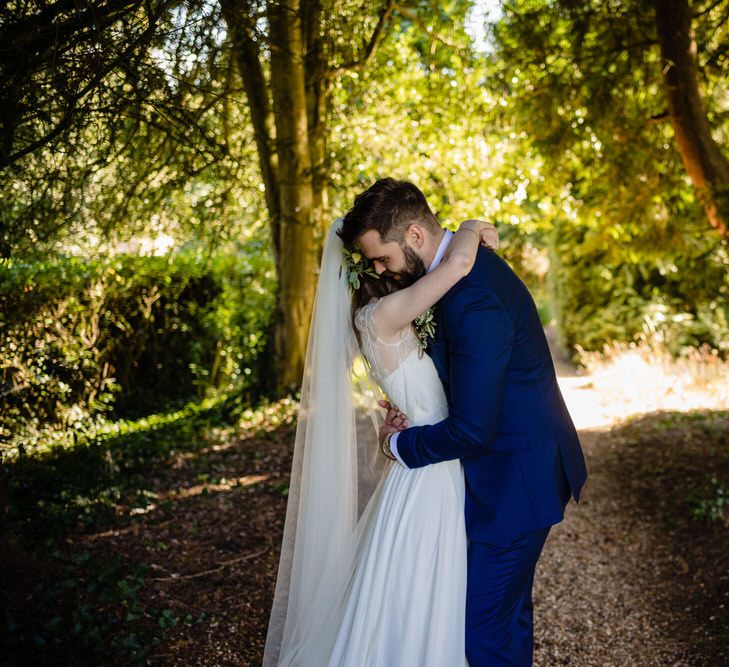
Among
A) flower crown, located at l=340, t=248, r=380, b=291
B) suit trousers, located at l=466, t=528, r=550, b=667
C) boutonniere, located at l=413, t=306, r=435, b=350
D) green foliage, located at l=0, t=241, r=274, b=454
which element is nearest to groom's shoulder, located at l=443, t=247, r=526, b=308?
boutonniere, located at l=413, t=306, r=435, b=350

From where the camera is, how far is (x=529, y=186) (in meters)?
7.79

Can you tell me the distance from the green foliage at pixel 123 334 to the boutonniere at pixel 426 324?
3.63m


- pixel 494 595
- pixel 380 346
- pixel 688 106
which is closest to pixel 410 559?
pixel 494 595

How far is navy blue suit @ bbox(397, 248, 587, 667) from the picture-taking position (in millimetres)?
2156

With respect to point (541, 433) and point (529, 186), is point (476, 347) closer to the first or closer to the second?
point (541, 433)

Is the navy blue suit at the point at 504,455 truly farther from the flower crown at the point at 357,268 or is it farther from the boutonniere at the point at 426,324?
the flower crown at the point at 357,268

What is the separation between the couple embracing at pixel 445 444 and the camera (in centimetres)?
215

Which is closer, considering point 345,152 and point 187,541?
point 187,541

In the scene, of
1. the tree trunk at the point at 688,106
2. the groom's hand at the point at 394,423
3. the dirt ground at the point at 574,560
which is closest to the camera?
the groom's hand at the point at 394,423

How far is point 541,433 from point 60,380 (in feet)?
16.8

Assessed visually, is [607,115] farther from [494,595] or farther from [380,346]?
[494,595]

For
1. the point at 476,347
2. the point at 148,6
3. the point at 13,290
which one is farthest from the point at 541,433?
the point at 13,290

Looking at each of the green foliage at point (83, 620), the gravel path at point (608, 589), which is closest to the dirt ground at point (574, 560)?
the gravel path at point (608, 589)

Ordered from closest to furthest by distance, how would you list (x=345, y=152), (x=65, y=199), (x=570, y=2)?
(x=65, y=199), (x=570, y=2), (x=345, y=152)
